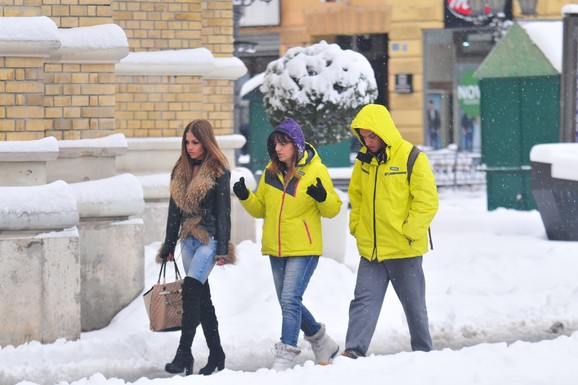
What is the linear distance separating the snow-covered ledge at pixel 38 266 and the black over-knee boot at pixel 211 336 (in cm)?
92

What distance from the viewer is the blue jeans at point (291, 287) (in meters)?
7.77

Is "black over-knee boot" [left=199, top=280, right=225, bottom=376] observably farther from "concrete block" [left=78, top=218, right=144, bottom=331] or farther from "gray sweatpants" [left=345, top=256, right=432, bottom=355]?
"concrete block" [left=78, top=218, right=144, bottom=331]

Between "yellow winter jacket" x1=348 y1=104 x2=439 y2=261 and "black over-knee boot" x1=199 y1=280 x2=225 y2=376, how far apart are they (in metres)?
1.09

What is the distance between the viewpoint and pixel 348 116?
42.3ft

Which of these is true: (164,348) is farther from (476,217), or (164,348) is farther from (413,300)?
(476,217)

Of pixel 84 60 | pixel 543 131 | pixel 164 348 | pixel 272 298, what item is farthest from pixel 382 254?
pixel 543 131

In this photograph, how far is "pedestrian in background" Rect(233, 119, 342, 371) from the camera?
25.5 ft

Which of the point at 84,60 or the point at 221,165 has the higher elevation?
the point at 84,60

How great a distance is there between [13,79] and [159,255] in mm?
1564

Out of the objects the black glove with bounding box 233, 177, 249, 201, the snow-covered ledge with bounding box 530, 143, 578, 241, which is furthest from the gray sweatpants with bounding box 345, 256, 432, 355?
the snow-covered ledge with bounding box 530, 143, 578, 241

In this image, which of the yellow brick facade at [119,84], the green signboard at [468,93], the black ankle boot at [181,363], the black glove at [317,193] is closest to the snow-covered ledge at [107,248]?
the yellow brick facade at [119,84]

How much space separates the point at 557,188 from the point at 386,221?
24.2 feet

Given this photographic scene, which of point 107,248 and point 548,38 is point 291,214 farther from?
point 548,38

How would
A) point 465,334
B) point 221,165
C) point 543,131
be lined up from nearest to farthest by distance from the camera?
point 221,165
point 465,334
point 543,131
